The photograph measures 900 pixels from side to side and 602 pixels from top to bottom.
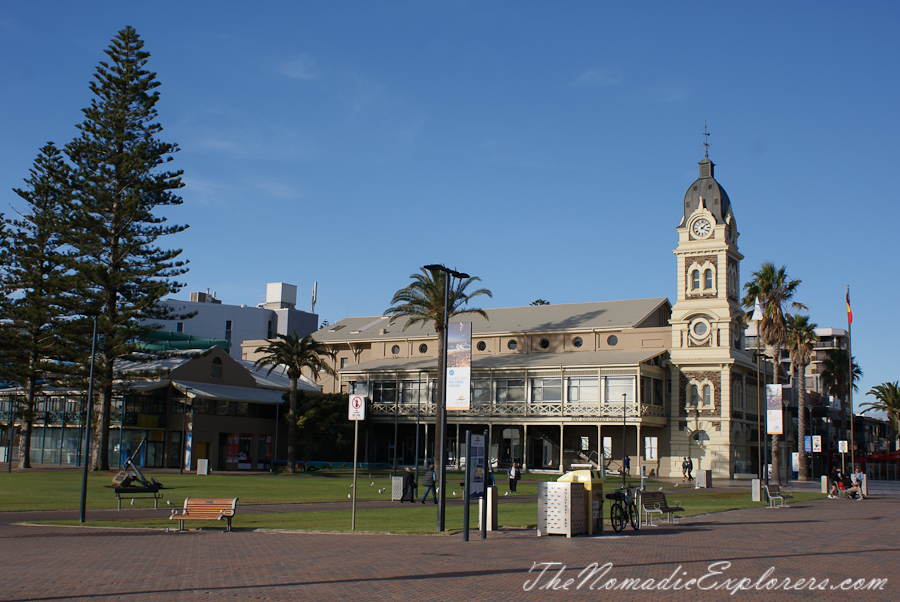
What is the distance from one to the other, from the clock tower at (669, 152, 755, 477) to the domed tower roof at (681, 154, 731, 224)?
0.06 meters

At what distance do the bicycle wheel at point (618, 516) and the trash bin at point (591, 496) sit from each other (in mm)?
379

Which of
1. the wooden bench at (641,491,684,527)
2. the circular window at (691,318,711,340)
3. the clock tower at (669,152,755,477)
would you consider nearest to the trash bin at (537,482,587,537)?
the wooden bench at (641,491,684,527)

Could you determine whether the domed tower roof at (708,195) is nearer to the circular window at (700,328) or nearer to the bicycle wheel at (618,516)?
the circular window at (700,328)

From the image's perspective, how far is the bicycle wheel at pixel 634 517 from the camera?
1717 cm

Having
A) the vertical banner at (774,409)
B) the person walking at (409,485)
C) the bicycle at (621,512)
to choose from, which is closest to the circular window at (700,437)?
the vertical banner at (774,409)

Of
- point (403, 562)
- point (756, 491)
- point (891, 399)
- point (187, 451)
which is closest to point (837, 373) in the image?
point (891, 399)

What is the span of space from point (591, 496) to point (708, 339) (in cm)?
3880

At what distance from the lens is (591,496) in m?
16.0

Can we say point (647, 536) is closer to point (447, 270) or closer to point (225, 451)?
point (447, 270)

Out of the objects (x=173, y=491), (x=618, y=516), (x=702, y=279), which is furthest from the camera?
(x=702, y=279)

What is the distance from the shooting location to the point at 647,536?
1608 cm

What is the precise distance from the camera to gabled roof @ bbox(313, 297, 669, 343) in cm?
5690

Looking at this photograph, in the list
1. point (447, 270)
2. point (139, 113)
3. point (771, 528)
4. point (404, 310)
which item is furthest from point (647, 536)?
point (139, 113)

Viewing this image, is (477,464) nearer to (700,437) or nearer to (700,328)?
Result: (700,437)
